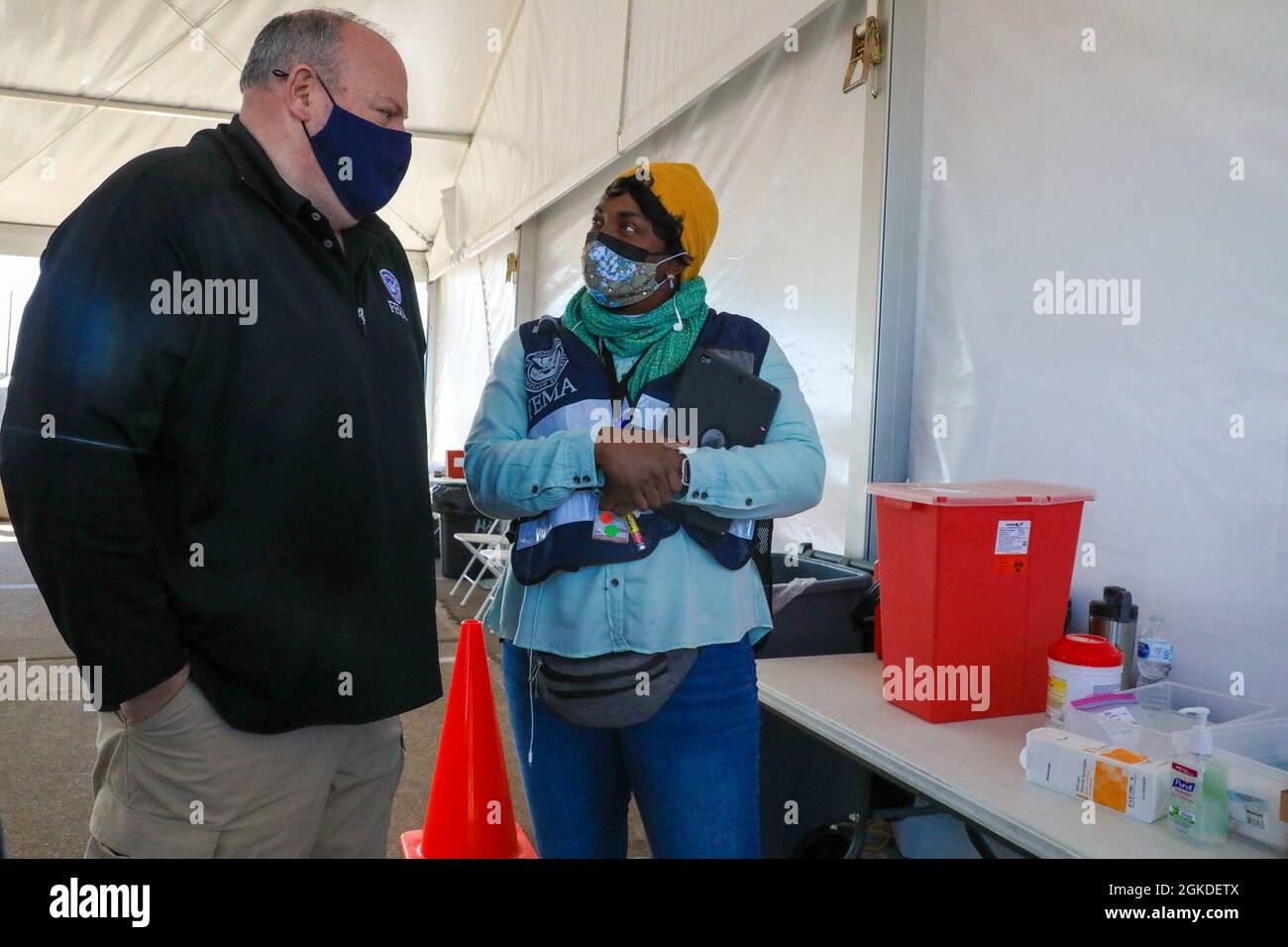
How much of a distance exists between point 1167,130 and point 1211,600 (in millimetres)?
930

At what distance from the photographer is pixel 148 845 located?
3.21 feet

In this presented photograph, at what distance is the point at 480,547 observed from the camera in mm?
7051

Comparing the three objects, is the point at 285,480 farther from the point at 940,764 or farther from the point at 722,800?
the point at 940,764

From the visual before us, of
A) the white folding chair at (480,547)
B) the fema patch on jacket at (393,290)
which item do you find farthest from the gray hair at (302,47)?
the white folding chair at (480,547)

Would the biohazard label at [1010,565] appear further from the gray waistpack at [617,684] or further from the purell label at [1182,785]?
the gray waistpack at [617,684]

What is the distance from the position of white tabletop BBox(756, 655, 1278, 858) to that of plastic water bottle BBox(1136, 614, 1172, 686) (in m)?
0.21

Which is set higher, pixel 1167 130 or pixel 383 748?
pixel 1167 130

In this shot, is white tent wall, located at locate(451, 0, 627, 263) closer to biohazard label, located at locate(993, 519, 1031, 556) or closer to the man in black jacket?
biohazard label, located at locate(993, 519, 1031, 556)

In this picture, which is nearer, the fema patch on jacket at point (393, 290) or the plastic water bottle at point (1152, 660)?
the fema patch on jacket at point (393, 290)

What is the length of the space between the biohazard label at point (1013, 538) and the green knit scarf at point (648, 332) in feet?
2.24

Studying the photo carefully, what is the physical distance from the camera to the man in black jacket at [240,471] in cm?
94

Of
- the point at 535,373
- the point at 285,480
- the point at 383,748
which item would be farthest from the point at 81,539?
the point at 535,373

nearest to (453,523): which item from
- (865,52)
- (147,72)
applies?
(147,72)

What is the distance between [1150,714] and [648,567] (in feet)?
3.20
